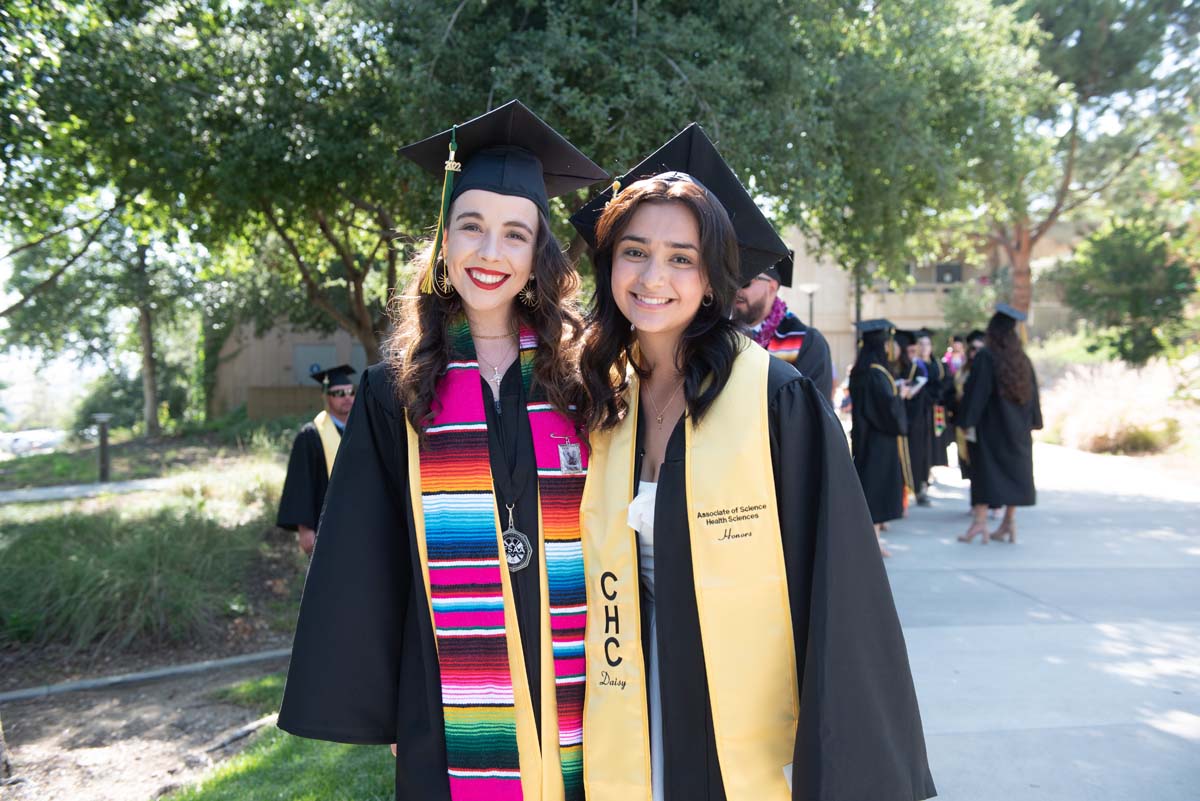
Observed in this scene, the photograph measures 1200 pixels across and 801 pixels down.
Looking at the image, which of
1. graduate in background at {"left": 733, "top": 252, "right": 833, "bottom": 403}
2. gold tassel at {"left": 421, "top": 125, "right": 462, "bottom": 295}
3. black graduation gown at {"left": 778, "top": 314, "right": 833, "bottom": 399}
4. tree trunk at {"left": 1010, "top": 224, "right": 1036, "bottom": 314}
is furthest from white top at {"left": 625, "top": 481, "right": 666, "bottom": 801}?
tree trunk at {"left": 1010, "top": 224, "right": 1036, "bottom": 314}

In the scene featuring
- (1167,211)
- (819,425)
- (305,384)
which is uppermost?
(1167,211)

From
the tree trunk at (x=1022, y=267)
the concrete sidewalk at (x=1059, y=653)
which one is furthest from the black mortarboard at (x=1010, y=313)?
the tree trunk at (x=1022, y=267)

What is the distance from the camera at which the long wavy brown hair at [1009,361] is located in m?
7.98

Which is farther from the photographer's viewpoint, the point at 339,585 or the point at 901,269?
the point at 901,269

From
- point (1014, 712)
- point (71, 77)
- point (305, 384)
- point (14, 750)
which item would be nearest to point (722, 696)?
point (1014, 712)

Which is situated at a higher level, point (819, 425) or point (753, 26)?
point (753, 26)

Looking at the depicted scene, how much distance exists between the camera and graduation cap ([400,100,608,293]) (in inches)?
88.8

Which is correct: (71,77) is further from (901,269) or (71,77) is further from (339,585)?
(901,269)

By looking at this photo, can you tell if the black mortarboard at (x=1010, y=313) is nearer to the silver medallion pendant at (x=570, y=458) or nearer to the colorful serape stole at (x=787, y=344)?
the colorful serape stole at (x=787, y=344)

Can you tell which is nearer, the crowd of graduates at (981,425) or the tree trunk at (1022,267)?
the crowd of graduates at (981,425)

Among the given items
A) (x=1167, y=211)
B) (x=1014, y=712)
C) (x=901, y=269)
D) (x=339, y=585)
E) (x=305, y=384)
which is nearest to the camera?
(x=339, y=585)

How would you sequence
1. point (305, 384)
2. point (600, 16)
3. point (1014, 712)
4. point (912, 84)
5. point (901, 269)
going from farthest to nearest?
point (305, 384), point (901, 269), point (912, 84), point (600, 16), point (1014, 712)

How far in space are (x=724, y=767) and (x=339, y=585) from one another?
3.11ft

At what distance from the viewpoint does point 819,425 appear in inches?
73.1
